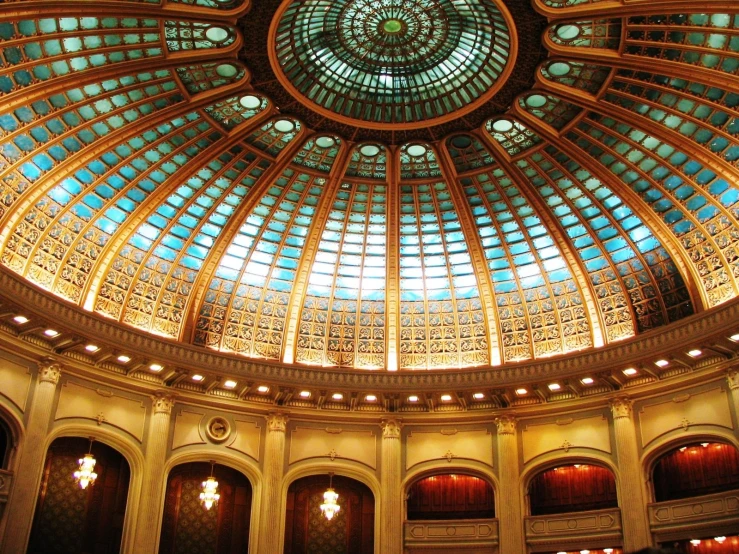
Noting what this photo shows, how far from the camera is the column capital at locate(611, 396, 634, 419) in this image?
28.7m

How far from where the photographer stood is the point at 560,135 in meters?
28.0

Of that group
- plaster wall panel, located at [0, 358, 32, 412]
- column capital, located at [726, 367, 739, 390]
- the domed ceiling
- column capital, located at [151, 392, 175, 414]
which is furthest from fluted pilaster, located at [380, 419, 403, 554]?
plaster wall panel, located at [0, 358, 32, 412]

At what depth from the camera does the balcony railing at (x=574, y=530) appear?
27.4 m

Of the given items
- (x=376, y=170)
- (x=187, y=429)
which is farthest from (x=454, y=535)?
(x=376, y=170)

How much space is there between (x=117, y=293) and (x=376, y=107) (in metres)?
11.7

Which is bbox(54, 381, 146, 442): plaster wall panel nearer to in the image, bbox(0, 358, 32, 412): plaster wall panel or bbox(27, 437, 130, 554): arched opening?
bbox(27, 437, 130, 554): arched opening

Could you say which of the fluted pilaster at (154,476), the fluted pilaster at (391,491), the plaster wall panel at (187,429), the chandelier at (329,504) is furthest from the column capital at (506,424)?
the fluted pilaster at (154,476)

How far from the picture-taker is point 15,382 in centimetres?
2534

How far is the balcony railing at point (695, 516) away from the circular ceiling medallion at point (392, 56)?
1500 cm

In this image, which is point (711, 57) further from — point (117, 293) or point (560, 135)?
point (117, 293)

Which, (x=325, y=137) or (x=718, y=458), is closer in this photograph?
(x=718, y=458)

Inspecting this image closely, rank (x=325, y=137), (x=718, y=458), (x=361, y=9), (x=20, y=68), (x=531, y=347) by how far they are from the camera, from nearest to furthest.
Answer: (x=20, y=68), (x=361, y=9), (x=718, y=458), (x=325, y=137), (x=531, y=347)

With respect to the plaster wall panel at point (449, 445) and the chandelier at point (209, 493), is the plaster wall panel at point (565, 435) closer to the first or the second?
the plaster wall panel at point (449, 445)

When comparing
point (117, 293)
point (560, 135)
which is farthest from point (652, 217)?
point (117, 293)
